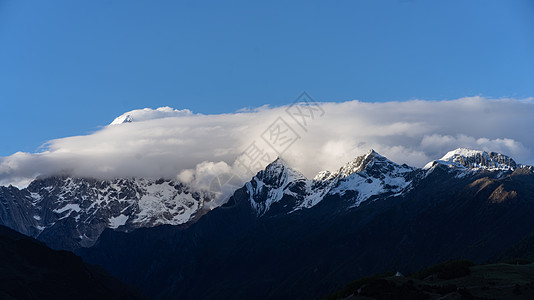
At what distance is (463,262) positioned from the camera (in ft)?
490

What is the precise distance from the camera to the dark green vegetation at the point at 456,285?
11844cm

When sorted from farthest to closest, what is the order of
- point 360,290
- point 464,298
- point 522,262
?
point 522,262, point 360,290, point 464,298

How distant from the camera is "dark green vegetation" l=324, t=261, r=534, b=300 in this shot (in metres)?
118

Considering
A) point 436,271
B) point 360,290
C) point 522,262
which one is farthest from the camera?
point 522,262

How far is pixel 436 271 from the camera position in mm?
146375

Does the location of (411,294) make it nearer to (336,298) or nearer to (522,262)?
(336,298)

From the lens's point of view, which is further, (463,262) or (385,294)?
(463,262)

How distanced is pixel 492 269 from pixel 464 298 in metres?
25.5

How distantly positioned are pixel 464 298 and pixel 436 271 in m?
30.7

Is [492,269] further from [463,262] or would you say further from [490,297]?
[490,297]

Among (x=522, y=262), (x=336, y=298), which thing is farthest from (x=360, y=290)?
(x=522, y=262)

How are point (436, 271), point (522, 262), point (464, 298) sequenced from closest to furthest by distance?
1. point (464, 298)
2. point (436, 271)
3. point (522, 262)

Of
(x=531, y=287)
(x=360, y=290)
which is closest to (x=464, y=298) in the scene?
(x=531, y=287)

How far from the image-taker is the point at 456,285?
126000 millimetres
